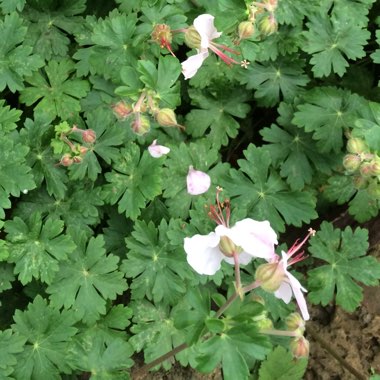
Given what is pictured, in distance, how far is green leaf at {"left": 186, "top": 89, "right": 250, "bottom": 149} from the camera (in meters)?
2.38

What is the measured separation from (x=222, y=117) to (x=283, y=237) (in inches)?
24.1

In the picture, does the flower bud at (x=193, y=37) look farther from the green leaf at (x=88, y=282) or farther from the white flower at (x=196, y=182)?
the green leaf at (x=88, y=282)

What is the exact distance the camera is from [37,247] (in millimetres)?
2033

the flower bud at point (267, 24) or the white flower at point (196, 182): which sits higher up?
the flower bud at point (267, 24)

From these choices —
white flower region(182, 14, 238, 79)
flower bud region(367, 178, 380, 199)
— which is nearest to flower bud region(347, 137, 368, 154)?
flower bud region(367, 178, 380, 199)

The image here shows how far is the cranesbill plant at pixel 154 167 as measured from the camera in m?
1.97

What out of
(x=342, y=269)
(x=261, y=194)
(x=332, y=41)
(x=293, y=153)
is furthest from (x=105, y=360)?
(x=332, y=41)

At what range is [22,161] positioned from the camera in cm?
199

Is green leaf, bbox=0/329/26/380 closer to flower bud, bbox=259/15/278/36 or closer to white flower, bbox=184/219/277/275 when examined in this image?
white flower, bbox=184/219/277/275

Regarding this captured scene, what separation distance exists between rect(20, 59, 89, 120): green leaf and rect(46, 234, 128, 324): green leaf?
506 millimetres

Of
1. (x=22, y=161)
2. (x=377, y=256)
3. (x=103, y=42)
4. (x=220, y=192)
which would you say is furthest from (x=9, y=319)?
(x=377, y=256)

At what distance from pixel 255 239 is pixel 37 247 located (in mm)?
905

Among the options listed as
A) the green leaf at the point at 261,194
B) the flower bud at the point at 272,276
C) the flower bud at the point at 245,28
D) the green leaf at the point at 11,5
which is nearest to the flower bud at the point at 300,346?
the flower bud at the point at 272,276

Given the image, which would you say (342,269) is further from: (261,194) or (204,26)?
(204,26)
